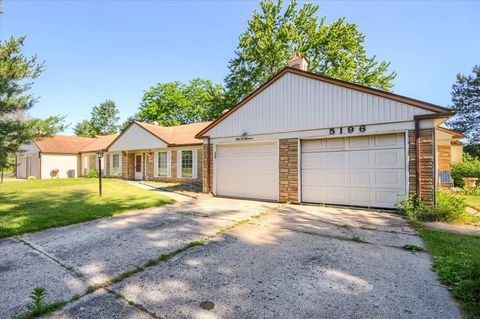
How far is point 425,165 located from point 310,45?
22.9 meters

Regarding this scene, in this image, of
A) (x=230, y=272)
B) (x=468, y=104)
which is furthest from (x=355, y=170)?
(x=468, y=104)

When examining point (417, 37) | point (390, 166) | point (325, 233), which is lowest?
point (325, 233)

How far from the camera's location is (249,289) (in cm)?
299

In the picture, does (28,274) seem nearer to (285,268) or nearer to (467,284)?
(285,268)

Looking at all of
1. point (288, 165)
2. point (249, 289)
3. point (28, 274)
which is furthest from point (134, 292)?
point (288, 165)

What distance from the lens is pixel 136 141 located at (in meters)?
19.7

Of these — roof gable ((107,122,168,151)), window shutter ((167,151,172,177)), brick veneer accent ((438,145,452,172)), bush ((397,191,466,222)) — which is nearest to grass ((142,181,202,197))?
window shutter ((167,151,172,177))

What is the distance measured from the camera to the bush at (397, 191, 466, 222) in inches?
253

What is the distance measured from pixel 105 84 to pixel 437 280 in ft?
82.6

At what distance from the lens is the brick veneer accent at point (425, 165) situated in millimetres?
6922

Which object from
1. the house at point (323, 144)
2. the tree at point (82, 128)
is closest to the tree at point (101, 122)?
the tree at point (82, 128)

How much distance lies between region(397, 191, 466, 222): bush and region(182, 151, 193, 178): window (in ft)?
42.5

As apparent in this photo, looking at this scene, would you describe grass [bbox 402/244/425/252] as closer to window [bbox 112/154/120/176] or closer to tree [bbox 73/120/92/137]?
window [bbox 112/154/120/176]

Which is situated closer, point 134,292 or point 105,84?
point 134,292
